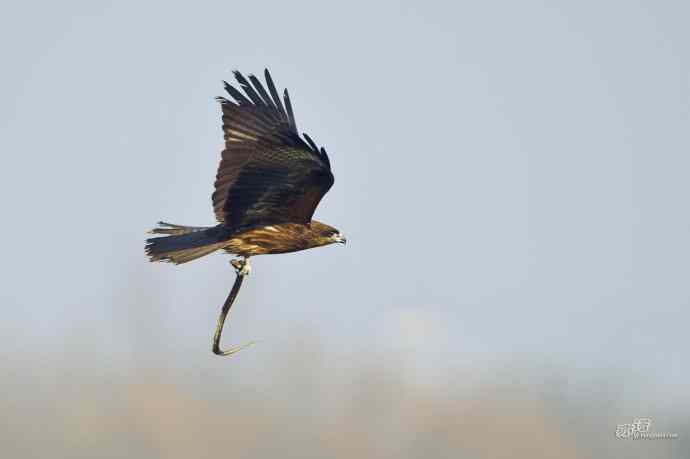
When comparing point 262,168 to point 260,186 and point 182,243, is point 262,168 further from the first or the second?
point 182,243

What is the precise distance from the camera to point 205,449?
181 ft

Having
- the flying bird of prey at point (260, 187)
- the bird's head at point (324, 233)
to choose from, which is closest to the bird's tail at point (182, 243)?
the flying bird of prey at point (260, 187)

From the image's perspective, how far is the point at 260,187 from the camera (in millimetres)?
15898

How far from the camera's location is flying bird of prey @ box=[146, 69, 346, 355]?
15.6 meters

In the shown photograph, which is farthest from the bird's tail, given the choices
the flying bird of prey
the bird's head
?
the bird's head

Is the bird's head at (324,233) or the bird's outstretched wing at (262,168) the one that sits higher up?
the bird's outstretched wing at (262,168)

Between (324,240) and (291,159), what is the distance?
1250 mm

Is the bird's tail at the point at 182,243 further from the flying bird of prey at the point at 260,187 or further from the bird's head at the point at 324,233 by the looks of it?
the bird's head at the point at 324,233

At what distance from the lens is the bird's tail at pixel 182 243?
15266 mm

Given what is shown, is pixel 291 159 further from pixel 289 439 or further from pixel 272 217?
pixel 289 439

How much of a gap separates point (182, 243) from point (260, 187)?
3.67 feet

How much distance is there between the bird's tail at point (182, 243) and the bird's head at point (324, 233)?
3.85 ft

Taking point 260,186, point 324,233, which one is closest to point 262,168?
point 260,186

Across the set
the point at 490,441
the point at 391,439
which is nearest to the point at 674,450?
the point at 490,441
